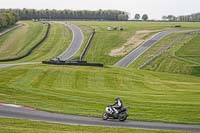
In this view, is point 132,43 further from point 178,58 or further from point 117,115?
point 117,115

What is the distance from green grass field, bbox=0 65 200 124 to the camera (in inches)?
1345

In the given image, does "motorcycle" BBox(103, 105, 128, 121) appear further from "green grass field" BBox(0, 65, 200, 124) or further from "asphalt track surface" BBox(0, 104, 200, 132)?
"green grass field" BBox(0, 65, 200, 124)

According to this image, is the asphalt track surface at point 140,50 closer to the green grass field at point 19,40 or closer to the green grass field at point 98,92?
the green grass field at point 98,92

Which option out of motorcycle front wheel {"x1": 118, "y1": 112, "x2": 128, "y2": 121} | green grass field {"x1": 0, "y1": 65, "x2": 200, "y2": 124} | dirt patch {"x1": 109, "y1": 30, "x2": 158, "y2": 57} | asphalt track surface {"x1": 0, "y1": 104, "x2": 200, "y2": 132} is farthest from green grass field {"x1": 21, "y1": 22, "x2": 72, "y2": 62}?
motorcycle front wheel {"x1": 118, "y1": 112, "x2": 128, "y2": 121}

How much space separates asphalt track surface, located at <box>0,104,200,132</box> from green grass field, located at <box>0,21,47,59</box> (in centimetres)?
6838

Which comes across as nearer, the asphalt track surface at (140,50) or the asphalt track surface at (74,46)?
the asphalt track surface at (140,50)

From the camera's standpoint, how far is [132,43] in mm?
110062

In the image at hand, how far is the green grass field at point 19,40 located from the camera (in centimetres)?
10650

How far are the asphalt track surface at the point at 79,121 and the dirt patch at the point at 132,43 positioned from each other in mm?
66920

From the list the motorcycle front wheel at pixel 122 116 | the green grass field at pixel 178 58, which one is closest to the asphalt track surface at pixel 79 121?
the motorcycle front wheel at pixel 122 116

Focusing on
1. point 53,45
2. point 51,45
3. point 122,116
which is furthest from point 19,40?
point 122,116

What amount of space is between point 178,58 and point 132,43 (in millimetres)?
24522

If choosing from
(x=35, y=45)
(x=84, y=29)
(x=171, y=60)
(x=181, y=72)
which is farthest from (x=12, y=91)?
(x=84, y=29)

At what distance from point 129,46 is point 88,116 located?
76089 millimetres
